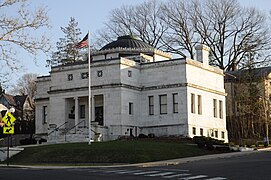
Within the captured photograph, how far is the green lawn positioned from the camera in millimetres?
37781

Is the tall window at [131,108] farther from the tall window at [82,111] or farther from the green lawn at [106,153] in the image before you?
the green lawn at [106,153]

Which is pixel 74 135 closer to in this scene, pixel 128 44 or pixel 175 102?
pixel 175 102

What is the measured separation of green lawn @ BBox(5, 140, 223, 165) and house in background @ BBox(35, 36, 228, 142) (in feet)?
38.9

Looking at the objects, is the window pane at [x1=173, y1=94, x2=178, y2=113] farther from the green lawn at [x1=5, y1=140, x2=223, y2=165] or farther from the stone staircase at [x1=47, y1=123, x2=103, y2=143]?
the green lawn at [x1=5, y1=140, x2=223, y2=165]

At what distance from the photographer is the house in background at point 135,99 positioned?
184 ft

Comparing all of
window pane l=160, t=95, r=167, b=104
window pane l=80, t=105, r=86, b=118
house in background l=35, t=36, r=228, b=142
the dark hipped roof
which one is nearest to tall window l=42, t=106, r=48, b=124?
house in background l=35, t=36, r=228, b=142

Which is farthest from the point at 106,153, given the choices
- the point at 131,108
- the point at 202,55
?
the point at 202,55

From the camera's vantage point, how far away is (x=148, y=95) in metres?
58.8

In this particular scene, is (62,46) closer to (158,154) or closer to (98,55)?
(98,55)

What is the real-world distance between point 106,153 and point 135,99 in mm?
19724

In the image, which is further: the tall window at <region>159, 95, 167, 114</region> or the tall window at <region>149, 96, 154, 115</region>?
the tall window at <region>149, 96, 154, 115</region>

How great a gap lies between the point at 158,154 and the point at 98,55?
90.7ft

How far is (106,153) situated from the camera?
39125 mm

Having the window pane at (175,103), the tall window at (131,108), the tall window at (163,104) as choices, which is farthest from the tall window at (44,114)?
the window pane at (175,103)
